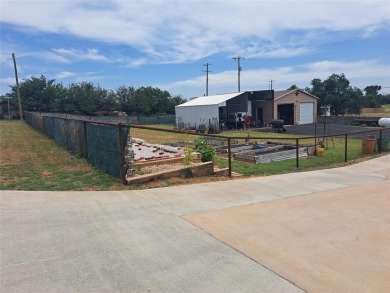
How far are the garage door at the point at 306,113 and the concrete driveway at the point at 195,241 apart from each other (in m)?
38.7

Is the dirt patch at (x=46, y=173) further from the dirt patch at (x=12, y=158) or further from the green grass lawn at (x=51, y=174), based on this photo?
the dirt patch at (x=12, y=158)

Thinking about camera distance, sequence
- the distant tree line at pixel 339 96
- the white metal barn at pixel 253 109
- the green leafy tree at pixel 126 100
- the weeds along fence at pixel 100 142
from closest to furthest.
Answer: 1. the weeds along fence at pixel 100 142
2. the white metal barn at pixel 253 109
3. the distant tree line at pixel 339 96
4. the green leafy tree at pixel 126 100

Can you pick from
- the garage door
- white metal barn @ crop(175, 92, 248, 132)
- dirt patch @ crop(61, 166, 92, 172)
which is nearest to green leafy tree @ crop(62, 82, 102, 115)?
white metal barn @ crop(175, 92, 248, 132)

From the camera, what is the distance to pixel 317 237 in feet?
16.6

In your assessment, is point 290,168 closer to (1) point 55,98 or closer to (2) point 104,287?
(2) point 104,287

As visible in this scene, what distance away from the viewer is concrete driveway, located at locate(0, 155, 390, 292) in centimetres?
374

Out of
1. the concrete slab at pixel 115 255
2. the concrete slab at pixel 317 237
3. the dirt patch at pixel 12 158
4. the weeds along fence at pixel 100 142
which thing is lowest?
the concrete slab at pixel 317 237

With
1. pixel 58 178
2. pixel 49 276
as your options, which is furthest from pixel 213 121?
pixel 49 276

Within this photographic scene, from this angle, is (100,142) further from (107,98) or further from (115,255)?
(107,98)

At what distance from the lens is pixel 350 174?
36.2 ft

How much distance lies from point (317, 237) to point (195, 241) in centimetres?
179

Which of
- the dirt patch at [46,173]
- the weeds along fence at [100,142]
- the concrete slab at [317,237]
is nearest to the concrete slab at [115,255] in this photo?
the concrete slab at [317,237]

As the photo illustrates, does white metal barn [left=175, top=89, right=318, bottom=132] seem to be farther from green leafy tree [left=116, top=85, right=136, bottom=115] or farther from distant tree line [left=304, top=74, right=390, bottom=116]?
green leafy tree [left=116, top=85, right=136, bottom=115]

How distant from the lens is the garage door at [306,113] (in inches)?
1775
